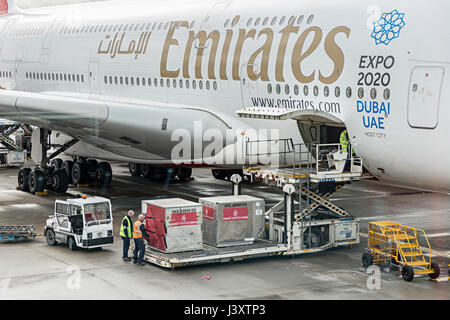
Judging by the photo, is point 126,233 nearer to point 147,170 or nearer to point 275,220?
point 275,220

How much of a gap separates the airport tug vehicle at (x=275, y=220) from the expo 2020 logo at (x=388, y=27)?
287cm

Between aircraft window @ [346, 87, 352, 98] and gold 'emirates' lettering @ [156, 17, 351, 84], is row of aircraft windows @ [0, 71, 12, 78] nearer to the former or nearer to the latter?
gold 'emirates' lettering @ [156, 17, 351, 84]

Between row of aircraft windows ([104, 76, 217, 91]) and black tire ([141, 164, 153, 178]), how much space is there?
5.77 meters

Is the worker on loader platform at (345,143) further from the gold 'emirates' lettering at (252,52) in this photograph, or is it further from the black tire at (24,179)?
the black tire at (24,179)

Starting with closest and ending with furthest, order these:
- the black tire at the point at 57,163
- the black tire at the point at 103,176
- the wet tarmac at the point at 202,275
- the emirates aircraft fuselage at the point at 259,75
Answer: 1. the wet tarmac at the point at 202,275
2. the emirates aircraft fuselage at the point at 259,75
3. the black tire at the point at 57,163
4. the black tire at the point at 103,176

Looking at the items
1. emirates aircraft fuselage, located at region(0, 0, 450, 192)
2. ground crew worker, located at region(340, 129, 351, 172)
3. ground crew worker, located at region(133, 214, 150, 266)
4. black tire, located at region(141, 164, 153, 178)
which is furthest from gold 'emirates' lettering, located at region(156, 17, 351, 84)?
black tire, located at region(141, 164, 153, 178)

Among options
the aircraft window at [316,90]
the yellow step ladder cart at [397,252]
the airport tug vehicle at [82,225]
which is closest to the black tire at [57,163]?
the airport tug vehicle at [82,225]

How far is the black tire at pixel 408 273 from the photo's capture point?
1669 cm

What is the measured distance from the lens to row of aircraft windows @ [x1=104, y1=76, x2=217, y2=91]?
22.6 metres

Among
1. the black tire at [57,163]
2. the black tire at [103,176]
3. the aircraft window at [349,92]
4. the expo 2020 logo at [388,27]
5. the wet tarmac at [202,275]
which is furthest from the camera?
the black tire at [103,176]

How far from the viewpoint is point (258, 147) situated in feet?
68.6

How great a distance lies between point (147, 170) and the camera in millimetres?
32312

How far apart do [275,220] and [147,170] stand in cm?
1341

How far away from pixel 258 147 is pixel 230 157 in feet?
3.34
